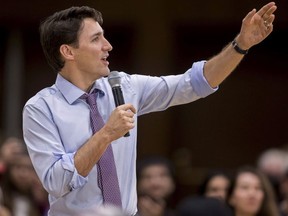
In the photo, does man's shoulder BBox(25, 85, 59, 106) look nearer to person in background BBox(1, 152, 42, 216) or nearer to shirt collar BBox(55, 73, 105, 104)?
shirt collar BBox(55, 73, 105, 104)

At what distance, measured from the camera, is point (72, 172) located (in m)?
4.32

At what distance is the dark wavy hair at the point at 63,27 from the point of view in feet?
14.9

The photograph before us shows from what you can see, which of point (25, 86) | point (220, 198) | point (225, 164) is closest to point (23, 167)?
point (220, 198)

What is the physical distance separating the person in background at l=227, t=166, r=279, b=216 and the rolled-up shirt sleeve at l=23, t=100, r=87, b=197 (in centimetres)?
260

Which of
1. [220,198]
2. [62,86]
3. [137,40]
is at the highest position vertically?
[137,40]

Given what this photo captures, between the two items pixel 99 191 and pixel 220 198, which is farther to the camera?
pixel 220 198

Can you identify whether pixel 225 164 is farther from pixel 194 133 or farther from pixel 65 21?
pixel 65 21

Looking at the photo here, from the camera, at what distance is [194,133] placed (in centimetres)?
1072

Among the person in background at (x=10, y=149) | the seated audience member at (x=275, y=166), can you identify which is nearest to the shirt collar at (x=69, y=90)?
the person in background at (x=10, y=149)

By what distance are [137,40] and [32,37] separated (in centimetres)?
99

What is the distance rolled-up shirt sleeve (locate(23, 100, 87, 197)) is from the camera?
434cm

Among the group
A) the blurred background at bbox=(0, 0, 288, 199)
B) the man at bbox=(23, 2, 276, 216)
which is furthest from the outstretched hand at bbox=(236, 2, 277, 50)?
the blurred background at bbox=(0, 0, 288, 199)

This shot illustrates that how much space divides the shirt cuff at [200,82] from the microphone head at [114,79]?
Result: 0.44 metres

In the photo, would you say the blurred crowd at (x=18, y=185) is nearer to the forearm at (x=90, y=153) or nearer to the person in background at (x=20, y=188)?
the person in background at (x=20, y=188)
